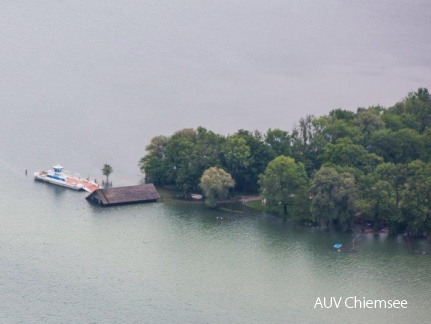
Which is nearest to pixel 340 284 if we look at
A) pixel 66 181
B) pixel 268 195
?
pixel 268 195

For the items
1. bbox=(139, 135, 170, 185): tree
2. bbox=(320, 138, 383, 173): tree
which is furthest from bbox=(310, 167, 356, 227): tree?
bbox=(139, 135, 170, 185): tree

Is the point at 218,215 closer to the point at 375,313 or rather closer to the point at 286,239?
the point at 286,239

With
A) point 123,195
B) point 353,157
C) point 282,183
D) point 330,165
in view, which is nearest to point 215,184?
point 282,183

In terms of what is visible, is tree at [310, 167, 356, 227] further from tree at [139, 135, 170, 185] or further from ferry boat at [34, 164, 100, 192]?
ferry boat at [34, 164, 100, 192]

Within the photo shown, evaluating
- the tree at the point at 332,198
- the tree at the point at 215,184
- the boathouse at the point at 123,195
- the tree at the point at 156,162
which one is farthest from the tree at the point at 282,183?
the tree at the point at 156,162

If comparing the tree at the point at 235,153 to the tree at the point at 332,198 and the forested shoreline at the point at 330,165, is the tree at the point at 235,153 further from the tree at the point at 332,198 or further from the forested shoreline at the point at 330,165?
the tree at the point at 332,198

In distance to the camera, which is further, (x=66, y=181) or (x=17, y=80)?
(x=17, y=80)
